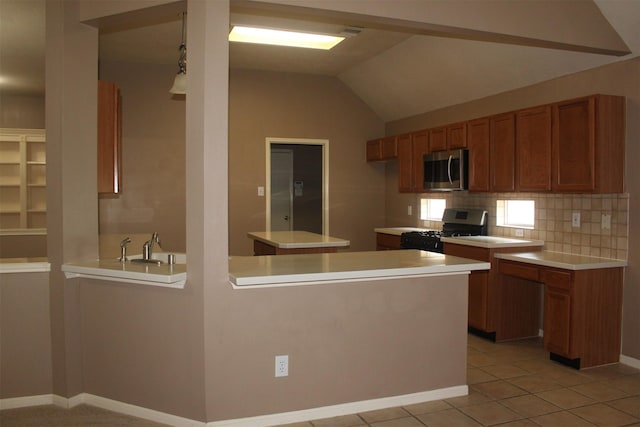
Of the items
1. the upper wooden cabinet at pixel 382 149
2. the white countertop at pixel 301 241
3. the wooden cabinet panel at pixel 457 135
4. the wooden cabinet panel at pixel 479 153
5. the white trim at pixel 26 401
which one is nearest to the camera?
the white trim at pixel 26 401

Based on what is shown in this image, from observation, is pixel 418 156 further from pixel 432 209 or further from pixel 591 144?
pixel 591 144

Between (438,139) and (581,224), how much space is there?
5.78 feet

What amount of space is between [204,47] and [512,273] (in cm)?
298

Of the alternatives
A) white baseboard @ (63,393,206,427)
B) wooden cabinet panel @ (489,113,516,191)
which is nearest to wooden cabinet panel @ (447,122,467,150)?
wooden cabinet panel @ (489,113,516,191)

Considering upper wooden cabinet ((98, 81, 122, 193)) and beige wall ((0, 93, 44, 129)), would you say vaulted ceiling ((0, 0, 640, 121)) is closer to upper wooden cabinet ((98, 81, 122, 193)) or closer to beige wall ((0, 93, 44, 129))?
beige wall ((0, 93, 44, 129))

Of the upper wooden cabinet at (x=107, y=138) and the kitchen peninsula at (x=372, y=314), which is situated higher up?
the upper wooden cabinet at (x=107, y=138)

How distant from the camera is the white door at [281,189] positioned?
21.8 feet

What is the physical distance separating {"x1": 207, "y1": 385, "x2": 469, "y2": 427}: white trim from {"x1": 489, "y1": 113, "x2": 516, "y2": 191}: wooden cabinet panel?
1.99m

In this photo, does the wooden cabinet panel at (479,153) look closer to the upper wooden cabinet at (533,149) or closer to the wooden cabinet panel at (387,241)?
the upper wooden cabinet at (533,149)

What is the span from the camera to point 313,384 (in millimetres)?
2869

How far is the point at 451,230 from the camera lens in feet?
17.6

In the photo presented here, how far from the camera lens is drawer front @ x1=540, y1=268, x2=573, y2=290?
12.1ft

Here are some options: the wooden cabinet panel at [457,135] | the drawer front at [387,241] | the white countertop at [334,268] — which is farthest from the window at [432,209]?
the white countertop at [334,268]

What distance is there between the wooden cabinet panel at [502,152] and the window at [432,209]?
54.2 inches
